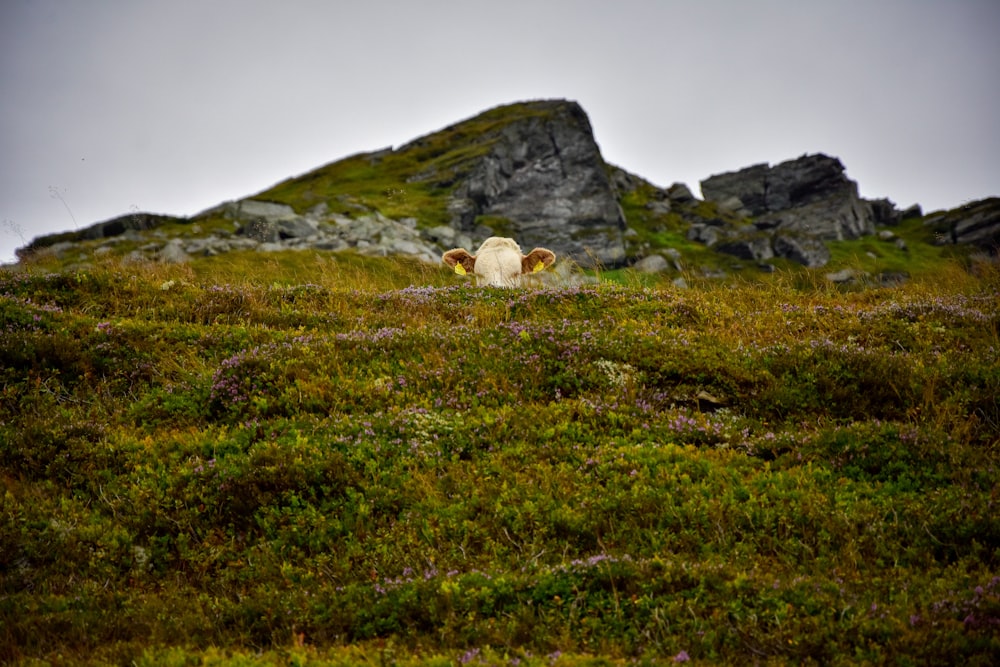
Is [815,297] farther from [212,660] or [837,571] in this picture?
[212,660]

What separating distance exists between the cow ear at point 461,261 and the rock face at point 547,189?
74806mm

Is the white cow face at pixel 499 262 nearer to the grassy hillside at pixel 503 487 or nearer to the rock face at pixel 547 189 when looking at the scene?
the grassy hillside at pixel 503 487

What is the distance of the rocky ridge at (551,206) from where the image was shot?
2869 inches

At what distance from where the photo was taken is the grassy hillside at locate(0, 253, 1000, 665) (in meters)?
4.93

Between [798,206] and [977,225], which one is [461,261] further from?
[798,206]

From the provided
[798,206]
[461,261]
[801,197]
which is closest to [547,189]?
[798,206]

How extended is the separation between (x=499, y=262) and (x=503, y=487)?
9697mm

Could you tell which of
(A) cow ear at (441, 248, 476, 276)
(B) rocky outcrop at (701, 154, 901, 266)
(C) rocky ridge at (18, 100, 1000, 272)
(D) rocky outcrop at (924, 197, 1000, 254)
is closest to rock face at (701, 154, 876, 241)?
(B) rocky outcrop at (701, 154, 901, 266)

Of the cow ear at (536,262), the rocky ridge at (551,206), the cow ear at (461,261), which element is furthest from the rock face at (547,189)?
the cow ear at (536,262)

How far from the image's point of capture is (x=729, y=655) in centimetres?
452

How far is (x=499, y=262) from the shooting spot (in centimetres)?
1584

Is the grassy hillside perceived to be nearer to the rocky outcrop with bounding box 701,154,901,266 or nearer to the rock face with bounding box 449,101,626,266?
the rock face with bounding box 449,101,626,266

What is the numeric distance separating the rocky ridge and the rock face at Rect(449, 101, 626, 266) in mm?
238

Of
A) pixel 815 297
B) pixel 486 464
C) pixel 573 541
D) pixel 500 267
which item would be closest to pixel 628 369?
pixel 486 464
